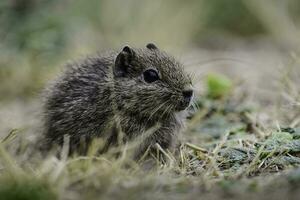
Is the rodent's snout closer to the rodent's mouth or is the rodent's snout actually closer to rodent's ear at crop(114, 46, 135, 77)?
the rodent's mouth

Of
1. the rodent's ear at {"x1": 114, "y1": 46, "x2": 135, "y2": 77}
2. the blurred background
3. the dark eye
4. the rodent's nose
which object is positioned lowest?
the rodent's nose

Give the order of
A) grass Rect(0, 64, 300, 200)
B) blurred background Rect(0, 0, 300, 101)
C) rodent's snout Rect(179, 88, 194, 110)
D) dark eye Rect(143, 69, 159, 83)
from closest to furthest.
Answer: grass Rect(0, 64, 300, 200), rodent's snout Rect(179, 88, 194, 110), dark eye Rect(143, 69, 159, 83), blurred background Rect(0, 0, 300, 101)

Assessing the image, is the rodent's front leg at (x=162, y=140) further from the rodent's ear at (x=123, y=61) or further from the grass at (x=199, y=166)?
the rodent's ear at (x=123, y=61)

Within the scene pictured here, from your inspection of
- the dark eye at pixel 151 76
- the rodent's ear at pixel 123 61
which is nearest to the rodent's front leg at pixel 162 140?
the dark eye at pixel 151 76

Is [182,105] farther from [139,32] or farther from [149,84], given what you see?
[139,32]

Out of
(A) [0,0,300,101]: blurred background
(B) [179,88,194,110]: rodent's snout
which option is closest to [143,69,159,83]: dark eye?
(B) [179,88,194,110]: rodent's snout

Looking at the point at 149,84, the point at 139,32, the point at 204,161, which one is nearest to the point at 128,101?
the point at 149,84

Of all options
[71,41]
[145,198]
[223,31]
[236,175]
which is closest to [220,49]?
[223,31]

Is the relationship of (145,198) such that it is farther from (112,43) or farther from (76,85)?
(112,43)
